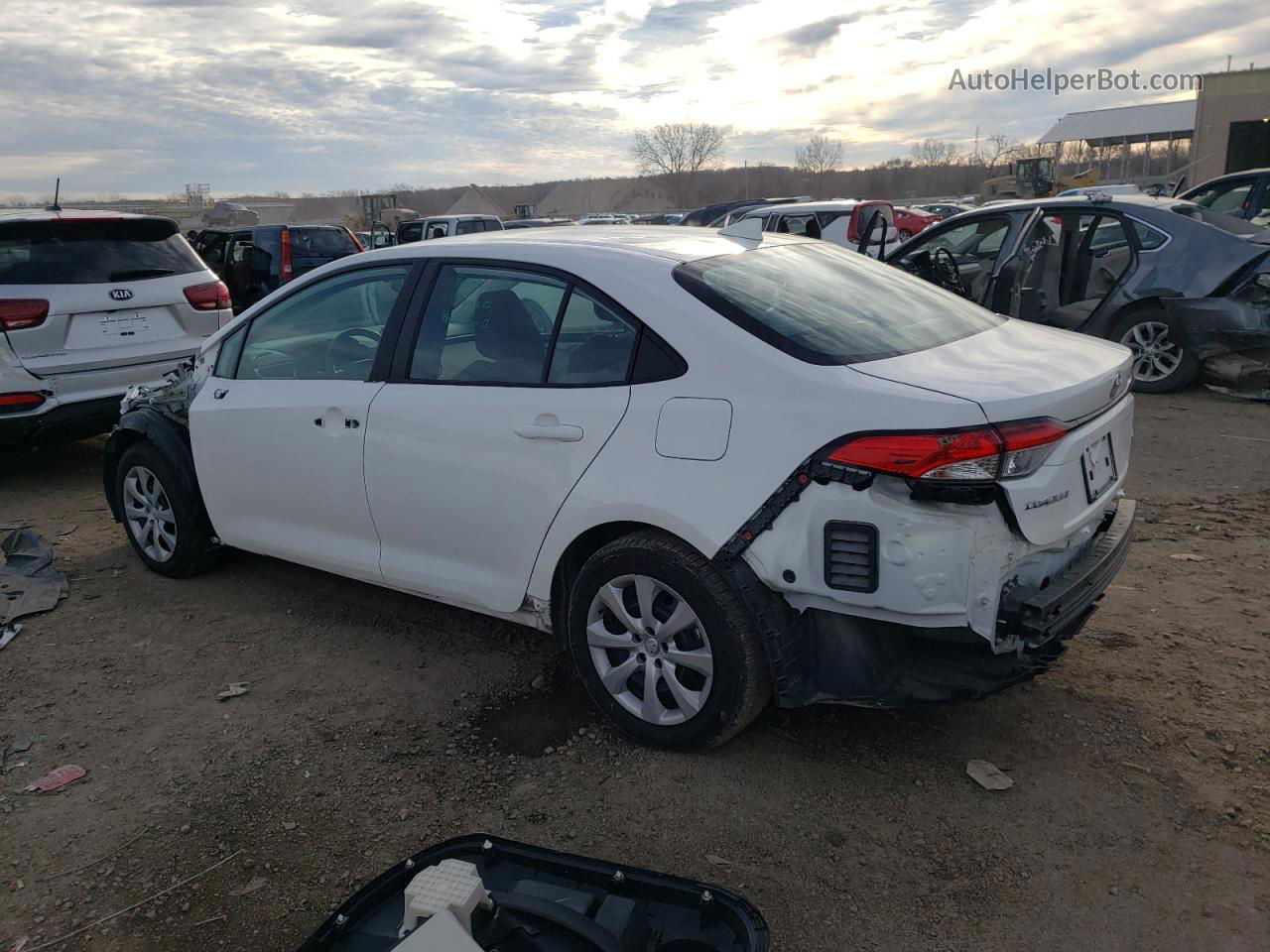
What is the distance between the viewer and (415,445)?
364 cm

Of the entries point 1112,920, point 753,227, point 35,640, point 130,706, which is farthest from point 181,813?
point 753,227

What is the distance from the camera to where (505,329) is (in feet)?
11.8

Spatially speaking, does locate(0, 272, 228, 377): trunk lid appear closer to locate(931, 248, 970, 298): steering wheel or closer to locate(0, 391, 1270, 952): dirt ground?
locate(0, 391, 1270, 952): dirt ground

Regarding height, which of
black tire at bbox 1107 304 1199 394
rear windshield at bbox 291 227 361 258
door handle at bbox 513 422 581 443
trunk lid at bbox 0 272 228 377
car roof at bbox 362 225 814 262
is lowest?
black tire at bbox 1107 304 1199 394

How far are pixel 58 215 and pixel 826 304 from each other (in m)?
Answer: 5.56

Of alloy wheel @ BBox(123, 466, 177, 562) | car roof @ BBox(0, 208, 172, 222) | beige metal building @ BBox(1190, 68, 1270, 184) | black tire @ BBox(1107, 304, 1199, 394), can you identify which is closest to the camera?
alloy wheel @ BBox(123, 466, 177, 562)

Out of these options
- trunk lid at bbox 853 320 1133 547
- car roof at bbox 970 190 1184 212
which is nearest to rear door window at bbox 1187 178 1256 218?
car roof at bbox 970 190 1184 212

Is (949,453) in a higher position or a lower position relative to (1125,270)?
lower

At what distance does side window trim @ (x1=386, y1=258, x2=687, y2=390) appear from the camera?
319cm

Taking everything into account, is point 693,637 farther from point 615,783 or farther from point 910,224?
point 910,224

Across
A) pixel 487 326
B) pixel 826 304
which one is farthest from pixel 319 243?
pixel 826 304

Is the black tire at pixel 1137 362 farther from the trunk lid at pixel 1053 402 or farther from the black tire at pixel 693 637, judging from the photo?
the black tire at pixel 693 637

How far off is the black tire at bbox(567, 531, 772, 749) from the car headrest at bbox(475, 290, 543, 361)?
2.65ft

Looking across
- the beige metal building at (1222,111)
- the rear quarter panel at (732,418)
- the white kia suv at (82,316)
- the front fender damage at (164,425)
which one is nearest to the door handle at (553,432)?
the rear quarter panel at (732,418)
